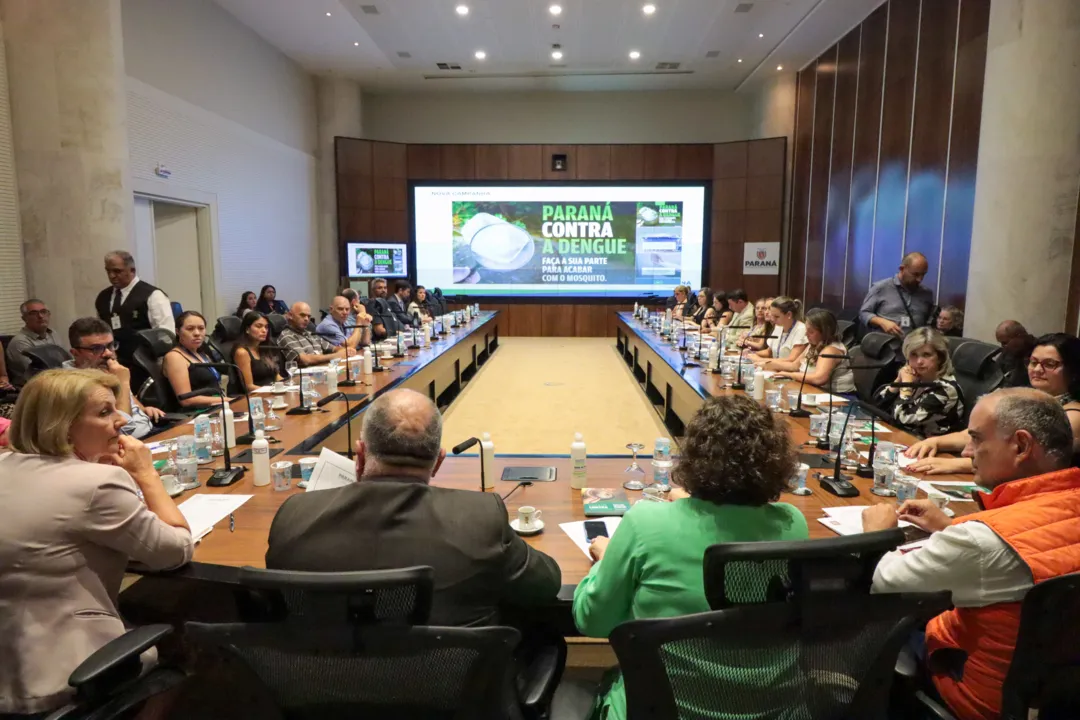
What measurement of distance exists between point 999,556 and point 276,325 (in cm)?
524

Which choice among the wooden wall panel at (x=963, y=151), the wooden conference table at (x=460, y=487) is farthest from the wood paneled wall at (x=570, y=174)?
→ the wooden conference table at (x=460, y=487)

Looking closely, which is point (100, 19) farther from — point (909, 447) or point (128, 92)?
point (909, 447)

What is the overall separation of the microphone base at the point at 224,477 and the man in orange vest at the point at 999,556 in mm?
1978

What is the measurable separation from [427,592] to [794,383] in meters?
3.67

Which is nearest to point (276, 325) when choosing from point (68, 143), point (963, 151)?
point (68, 143)

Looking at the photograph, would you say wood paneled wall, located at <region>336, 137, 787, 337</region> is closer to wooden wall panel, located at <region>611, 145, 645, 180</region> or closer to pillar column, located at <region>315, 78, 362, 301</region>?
wooden wall panel, located at <region>611, 145, 645, 180</region>

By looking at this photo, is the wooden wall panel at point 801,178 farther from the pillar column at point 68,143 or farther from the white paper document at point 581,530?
the white paper document at point 581,530

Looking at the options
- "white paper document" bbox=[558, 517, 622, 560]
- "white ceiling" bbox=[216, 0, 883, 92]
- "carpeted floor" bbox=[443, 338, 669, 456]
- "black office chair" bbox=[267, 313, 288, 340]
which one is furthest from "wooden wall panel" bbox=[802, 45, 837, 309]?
"white paper document" bbox=[558, 517, 622, 560]

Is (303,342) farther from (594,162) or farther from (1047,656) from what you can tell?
(594,162)

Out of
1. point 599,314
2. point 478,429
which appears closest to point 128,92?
point 478,429

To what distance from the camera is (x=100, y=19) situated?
16.8ft

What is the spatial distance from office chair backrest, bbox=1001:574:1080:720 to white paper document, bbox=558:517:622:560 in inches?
34.6

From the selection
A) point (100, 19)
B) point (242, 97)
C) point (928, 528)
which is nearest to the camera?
point (928, 528)

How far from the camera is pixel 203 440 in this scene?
8.83ft
